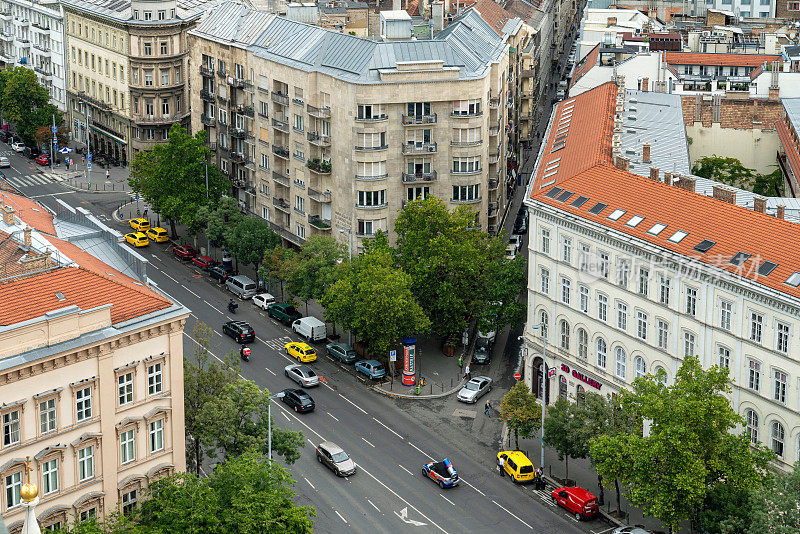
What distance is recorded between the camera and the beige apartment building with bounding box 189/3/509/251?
138375mm

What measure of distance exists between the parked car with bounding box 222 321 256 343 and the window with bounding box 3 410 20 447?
52.8 meters

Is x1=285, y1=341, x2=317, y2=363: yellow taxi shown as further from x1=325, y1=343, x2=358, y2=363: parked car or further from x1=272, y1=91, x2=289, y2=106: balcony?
x1=272, y1=91, x2=289, y2=106: balcony

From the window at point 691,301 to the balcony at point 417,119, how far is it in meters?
46.6

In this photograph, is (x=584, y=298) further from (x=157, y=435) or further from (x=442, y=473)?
(x=157, y=435)

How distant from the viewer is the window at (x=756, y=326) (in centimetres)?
9550

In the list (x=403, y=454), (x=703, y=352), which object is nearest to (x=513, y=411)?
(x=403, y=454)

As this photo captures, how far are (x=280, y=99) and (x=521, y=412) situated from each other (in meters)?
57.3

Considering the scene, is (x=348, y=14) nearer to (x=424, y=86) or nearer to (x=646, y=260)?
(x=424, y=86)

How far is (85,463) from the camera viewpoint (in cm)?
8425

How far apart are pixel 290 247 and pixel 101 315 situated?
71430 millimetres

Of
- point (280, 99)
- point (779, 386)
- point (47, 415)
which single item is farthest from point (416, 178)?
point (47, 415)

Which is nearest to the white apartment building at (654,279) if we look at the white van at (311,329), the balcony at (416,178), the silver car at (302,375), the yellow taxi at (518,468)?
the yellow taxi at (518,468)

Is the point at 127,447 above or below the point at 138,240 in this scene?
above

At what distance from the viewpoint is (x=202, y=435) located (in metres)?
95.4
